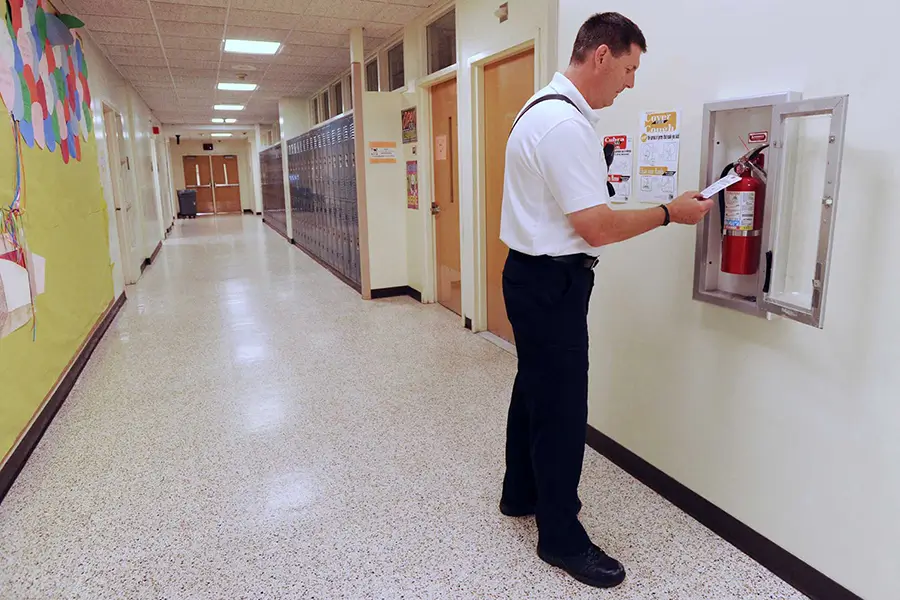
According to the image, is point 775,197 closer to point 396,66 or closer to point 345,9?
point 345,9

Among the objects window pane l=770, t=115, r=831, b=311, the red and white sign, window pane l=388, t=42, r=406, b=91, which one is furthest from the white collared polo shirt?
window pane l=388, t=42, r=406, b=91

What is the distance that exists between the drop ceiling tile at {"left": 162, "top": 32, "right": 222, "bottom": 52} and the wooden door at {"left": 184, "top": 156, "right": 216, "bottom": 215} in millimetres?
15317

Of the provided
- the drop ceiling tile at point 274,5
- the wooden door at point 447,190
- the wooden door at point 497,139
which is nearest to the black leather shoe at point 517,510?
the wooden door at point 497,139

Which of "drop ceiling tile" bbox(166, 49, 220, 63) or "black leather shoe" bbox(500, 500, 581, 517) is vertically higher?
"drop ceiling tile" bbox(166, 49, 220, 63)

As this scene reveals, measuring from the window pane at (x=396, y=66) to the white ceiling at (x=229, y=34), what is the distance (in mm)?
148

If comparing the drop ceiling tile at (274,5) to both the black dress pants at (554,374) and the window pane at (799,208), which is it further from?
the window pane at (799,208)

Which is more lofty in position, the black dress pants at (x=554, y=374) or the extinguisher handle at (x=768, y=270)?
the extinguisher handle at (x=768, y=270)

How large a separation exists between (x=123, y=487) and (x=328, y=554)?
100 cm

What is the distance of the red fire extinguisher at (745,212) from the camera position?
1616 mm

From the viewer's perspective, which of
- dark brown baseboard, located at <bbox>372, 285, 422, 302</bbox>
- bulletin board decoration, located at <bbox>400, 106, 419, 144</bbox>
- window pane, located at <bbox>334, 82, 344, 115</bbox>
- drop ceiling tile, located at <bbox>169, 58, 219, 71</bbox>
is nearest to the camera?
bulletin board decoration, located at <bbox>400, 106, 419, 144</bbox>

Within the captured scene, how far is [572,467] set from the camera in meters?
1.74

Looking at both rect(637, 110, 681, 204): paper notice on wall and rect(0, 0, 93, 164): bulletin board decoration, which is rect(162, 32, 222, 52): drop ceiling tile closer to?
rect(0, 0, 93, 164): bulletin board decoration

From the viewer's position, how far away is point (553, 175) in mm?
1523

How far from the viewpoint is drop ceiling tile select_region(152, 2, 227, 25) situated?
4504mm
